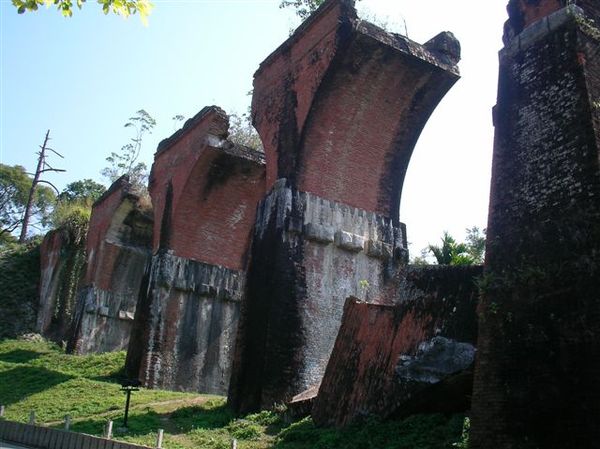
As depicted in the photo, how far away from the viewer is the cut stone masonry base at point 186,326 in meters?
14.5

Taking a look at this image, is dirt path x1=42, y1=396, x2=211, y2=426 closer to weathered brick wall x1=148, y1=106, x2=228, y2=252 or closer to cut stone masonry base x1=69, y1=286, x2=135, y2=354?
weathered brick wall x1=148, y1=106, x2=228, y2=252

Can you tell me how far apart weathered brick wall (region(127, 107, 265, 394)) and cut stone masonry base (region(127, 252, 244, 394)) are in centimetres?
2

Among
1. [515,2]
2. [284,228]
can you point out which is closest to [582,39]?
[515,2]

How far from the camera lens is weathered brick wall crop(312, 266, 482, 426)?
22.1 feet

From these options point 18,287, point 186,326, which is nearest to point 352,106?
point 186,326

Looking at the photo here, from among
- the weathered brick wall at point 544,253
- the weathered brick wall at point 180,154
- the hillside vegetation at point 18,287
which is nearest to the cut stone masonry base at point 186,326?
the weathered brick wall at point 180,154

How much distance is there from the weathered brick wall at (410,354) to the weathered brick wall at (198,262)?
22.9ft

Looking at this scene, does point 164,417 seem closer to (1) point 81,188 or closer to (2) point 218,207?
(2) point 218,207

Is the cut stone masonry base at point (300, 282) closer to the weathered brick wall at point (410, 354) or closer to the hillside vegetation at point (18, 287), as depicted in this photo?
the weathered brick wall at point (410, 354)

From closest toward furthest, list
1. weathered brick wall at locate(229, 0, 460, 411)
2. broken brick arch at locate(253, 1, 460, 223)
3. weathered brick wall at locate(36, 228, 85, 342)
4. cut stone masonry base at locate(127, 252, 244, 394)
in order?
weathered brick wall at locate(229, 0, 460, 411), broken brick arch at locate(253, 1, 460, 223), cut stone masonry base at locate(127, 252, 244, 394), weathered brick wall at locate(36, 228, 85, 342)

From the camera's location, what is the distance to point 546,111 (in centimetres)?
624

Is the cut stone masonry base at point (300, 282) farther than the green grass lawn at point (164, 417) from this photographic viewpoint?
Yes

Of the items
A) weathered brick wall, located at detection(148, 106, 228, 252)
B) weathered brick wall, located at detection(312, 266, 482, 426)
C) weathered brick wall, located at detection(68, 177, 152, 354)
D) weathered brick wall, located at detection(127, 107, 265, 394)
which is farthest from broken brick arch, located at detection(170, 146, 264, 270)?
weathered brick wall, located at detection(312, 266, 482, 426)

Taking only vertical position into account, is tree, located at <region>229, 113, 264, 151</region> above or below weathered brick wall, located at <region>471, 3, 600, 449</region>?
above
